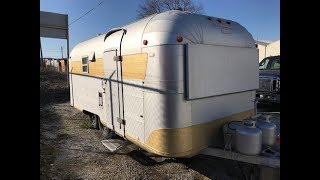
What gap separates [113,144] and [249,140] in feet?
11.9

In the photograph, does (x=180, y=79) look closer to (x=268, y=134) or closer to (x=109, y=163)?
(x=268, y=134)

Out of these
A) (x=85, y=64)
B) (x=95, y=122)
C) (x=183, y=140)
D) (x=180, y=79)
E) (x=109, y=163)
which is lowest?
(x=109, y=163)

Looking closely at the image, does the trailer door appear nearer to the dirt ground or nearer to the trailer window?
the dirt ground

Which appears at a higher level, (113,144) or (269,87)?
(269,87)

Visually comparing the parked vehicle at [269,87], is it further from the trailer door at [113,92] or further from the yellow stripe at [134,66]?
the yellow stripe at [134,66]

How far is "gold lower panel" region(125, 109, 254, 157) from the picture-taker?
417 centimetres

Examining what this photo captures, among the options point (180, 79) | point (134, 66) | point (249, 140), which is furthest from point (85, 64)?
point (249, 140)

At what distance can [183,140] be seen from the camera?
13.8ft

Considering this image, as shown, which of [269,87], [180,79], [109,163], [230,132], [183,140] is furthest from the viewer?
[269,87]

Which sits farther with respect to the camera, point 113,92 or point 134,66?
point 113,92

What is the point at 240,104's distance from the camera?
531 cm
